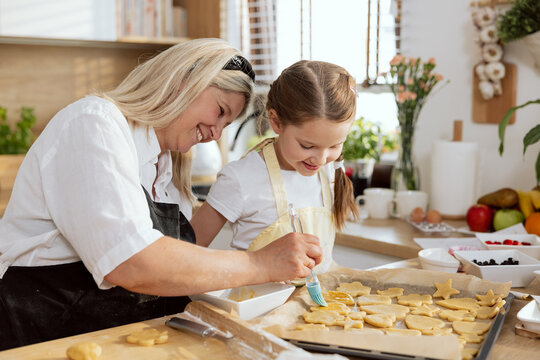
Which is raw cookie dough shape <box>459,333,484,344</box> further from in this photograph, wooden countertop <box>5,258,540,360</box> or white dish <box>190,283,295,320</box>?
white dish <box>190,283,295,320</box>

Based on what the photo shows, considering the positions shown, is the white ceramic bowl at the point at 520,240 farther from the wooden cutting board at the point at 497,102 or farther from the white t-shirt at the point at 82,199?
the white t-shirt at the point at 82,199

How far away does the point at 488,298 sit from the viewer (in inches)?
46.1

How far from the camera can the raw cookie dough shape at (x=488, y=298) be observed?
1.16m

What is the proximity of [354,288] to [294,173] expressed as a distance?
411mm

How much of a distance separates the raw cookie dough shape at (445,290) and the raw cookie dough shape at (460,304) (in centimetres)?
2

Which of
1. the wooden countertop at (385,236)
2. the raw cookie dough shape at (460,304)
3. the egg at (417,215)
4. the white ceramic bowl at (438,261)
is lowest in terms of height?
the wooden countertop at (385,236)

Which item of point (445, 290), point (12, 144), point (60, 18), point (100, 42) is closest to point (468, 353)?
point (445, 290)

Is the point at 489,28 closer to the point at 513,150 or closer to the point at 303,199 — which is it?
the point at 513,150

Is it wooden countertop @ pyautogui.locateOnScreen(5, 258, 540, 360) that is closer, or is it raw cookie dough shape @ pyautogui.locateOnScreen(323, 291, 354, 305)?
wooden countertop @ pyautogui.locateOnScreen(5, 258, 540, 360)

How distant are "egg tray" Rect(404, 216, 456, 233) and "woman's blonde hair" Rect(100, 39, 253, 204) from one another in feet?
3.43

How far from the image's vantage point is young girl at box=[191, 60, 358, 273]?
137 centimetres

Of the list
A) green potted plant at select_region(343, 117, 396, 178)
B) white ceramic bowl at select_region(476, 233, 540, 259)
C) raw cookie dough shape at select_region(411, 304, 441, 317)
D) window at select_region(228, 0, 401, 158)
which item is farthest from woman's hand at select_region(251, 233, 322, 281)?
window at select_region(228, 0, 401, 158)

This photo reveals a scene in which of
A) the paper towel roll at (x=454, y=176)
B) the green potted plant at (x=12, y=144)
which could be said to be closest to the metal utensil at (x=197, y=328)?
the paper towel roll at (x=454, y=176)

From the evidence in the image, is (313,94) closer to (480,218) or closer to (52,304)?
(52,304)
